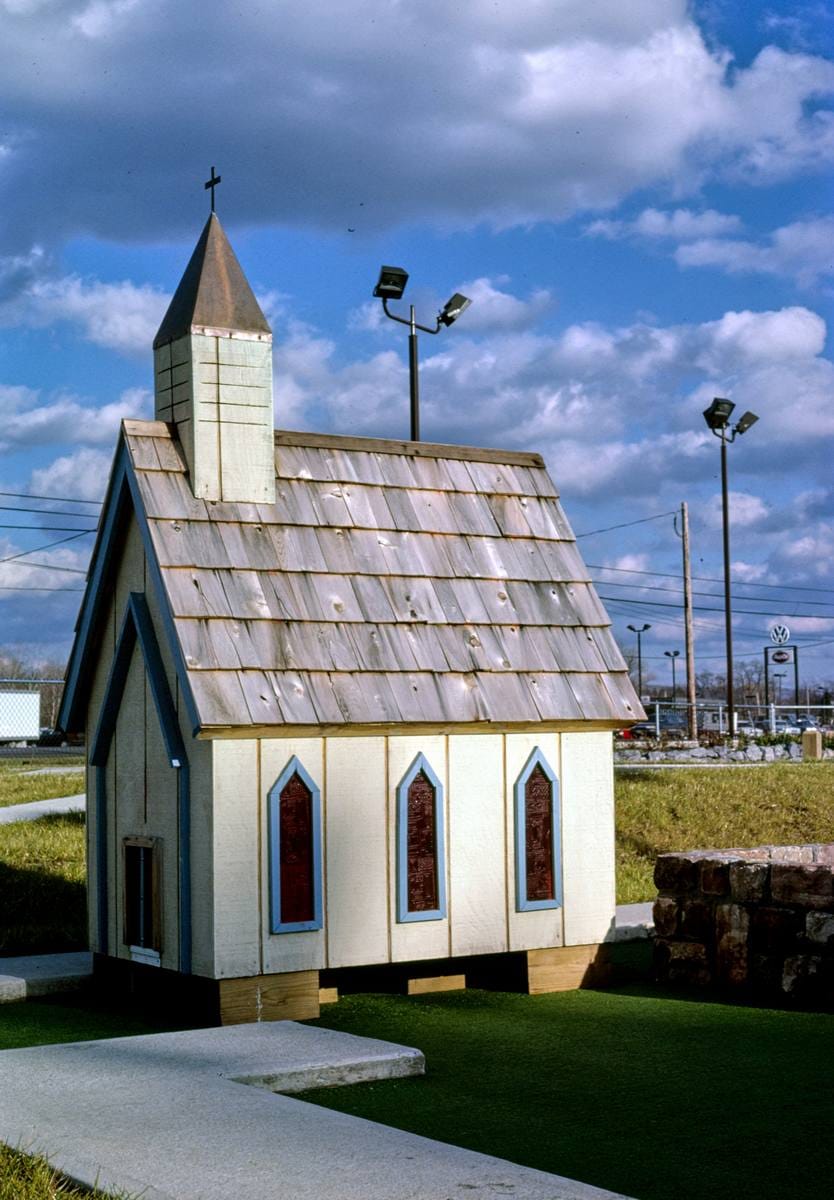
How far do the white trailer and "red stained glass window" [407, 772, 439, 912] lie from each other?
4480cm

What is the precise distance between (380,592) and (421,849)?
4.78 feet

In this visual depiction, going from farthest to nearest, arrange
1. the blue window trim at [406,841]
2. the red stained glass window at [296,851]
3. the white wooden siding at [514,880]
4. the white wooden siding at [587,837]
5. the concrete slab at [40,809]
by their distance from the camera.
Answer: the concrete slab at [40,809], the white wooden siding at [587,837], the white wooden siding at [514,880], the blue window trim at [406,841], the red stained glass window at [296,851]

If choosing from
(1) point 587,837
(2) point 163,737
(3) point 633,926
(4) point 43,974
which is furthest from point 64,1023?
(3) point 633,926

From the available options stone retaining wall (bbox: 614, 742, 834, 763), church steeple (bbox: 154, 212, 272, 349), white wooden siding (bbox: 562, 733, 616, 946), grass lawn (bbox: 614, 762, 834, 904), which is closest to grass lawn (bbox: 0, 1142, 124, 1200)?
white wooden siding (bbox: 562, 733, 616, 946)

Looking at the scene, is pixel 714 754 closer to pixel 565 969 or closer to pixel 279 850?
pixel 565 969

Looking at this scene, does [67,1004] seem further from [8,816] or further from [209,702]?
[8,816]

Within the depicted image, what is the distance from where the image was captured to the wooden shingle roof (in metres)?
7.64

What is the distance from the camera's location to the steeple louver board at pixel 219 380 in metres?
8.18

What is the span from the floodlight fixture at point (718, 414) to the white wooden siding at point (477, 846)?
22.7 metres

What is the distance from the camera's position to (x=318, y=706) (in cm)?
763

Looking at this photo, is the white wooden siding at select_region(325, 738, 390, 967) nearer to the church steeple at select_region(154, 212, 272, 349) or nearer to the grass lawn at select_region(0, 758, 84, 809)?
the church steeple at select_region(154, 212, 272, 349)

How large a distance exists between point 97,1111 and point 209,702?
7.89 feet

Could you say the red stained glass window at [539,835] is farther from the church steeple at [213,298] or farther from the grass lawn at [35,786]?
the grass lawn at [35,786]

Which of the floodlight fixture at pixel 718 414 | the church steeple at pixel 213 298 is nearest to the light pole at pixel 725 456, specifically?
the floodlight fixture at pixel 718 414
